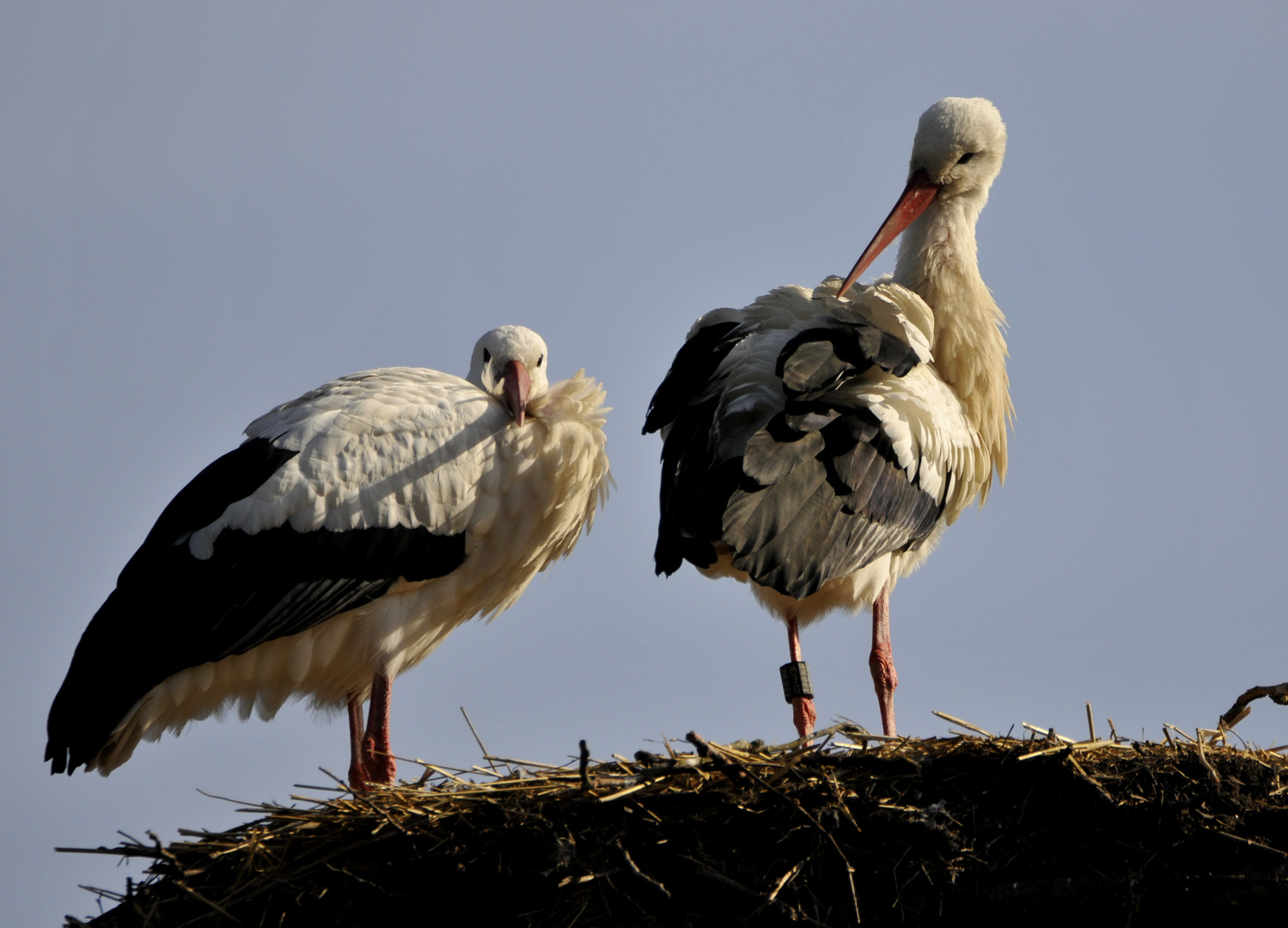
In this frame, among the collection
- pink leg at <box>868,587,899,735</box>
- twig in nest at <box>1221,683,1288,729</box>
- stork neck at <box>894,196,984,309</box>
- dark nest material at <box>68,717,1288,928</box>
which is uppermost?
stork neck at <box>894,196,984,309</box>

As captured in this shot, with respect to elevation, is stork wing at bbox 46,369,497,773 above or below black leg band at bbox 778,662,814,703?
above

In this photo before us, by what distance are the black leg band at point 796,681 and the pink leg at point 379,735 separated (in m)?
1.40

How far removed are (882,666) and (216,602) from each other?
2391 millimetres

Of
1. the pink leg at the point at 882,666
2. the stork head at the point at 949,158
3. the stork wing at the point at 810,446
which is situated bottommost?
the pink leg at the point at 882,666

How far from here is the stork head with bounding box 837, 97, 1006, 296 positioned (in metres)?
5.97

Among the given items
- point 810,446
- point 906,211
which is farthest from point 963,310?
point 810,446

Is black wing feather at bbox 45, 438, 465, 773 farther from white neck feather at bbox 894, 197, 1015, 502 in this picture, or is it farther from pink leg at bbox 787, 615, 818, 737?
white neck feather at bbox 894, 197, 1015, 502

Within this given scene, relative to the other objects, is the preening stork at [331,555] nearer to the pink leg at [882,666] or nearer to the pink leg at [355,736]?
the pink leg at [355,736]

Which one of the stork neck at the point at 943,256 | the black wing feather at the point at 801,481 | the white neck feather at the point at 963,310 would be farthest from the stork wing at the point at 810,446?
the stork neck at the point at 943,256

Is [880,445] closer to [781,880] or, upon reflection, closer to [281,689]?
[781,880]

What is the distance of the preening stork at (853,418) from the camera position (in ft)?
15.1

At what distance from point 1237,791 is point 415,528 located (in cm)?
275

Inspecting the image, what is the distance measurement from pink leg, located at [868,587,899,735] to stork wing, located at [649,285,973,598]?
390mm

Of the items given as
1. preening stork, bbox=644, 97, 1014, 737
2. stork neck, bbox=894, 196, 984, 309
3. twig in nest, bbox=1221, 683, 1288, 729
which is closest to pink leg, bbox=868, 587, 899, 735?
preening stork, bbox=644, 97, 1014, 737
